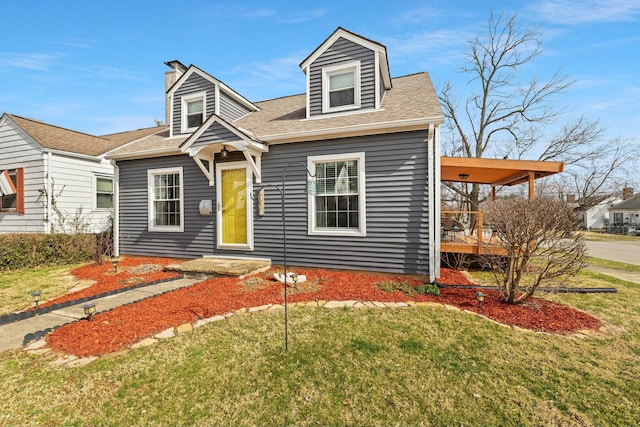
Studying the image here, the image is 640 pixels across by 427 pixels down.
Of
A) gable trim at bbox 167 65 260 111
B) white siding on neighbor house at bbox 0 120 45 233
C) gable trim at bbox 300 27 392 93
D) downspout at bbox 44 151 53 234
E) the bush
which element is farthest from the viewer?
white siding on neighbor house at bbox 0 120 45 233

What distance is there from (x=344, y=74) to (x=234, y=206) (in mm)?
4513

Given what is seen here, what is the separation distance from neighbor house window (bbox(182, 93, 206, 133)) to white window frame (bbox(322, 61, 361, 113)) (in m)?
4.00

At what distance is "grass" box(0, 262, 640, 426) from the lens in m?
2.14

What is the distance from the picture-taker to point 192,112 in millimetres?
8719

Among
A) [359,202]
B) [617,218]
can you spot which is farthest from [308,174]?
[617,218]

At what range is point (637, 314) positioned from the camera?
423 centimetres

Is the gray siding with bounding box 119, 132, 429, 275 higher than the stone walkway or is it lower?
higher

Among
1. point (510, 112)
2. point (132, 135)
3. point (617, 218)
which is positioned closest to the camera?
point (132, 135)

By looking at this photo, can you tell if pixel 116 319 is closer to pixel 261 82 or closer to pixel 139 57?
pixel 139 57

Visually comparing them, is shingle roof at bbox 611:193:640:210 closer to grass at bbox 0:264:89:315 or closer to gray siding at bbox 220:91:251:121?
gray siding at bbox 220:91:251:121

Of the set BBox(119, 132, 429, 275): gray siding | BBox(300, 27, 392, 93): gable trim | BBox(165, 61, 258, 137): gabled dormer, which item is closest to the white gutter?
BBox(119, 132, 429, 275): gray siding

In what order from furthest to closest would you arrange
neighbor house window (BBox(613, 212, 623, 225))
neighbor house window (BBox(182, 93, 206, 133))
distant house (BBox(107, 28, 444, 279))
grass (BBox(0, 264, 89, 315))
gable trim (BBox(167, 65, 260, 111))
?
neighbor house window (BBox(613, 212, 623, 225))
neighbor house window (BBox(182, 93, 206, 133))
gable trim (BBox(167, 65, 260, 111))
distant house (BBox(107, 28, 444, 279))
grass (BBox(0, 264, 89, 315))

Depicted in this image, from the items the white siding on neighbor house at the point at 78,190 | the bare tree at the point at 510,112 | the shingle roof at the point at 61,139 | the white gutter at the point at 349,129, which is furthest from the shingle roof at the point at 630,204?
the shingle roof at the point at 61,139

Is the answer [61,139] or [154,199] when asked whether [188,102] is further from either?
[61,139]
